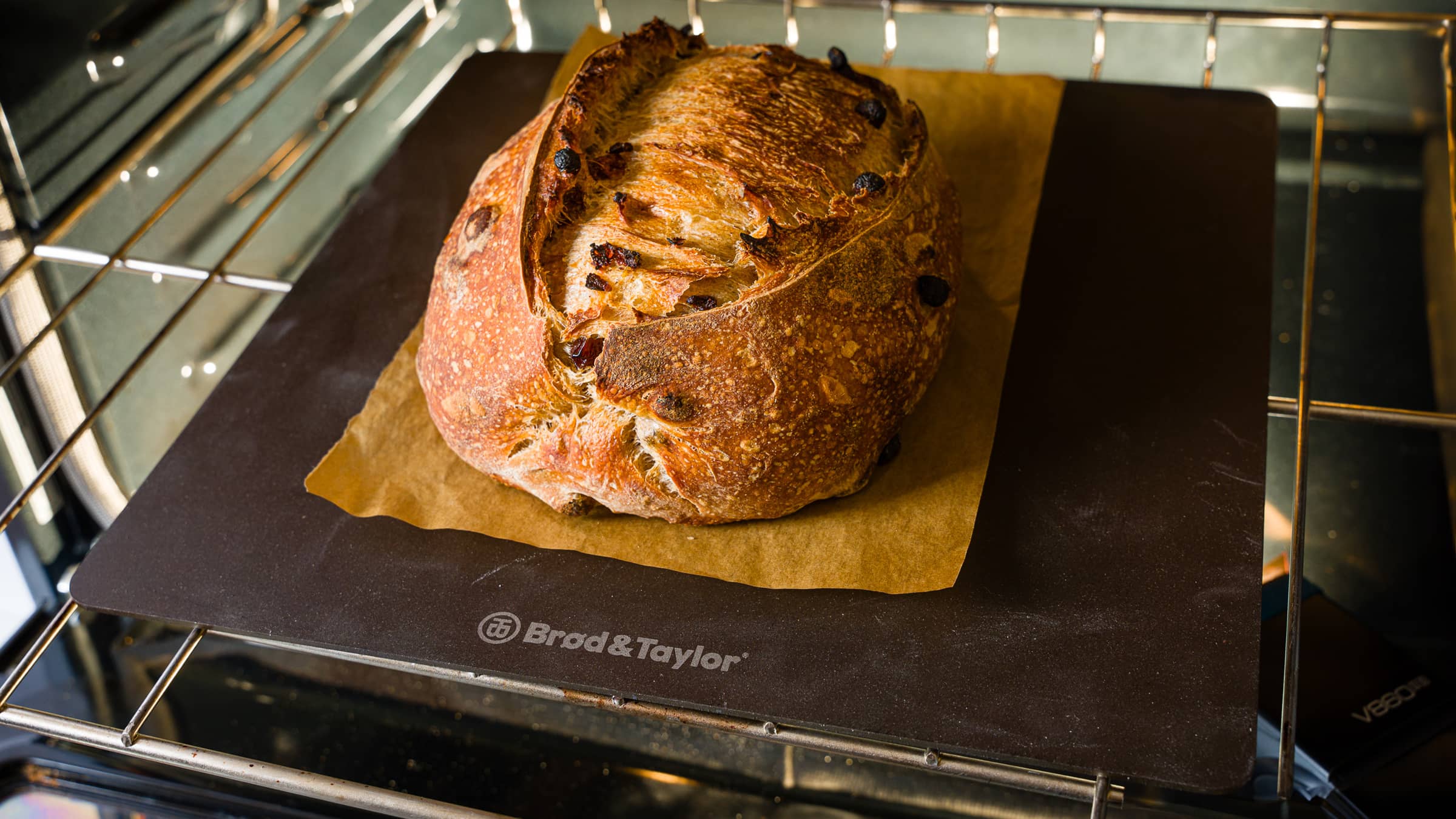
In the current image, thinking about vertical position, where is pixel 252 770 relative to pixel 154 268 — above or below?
below

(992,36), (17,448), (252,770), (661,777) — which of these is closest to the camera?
(252,770)

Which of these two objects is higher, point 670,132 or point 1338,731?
point 670,132

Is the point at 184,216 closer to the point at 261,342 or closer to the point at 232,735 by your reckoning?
the point at 261,342

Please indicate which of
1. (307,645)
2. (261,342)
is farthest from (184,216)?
(307,645)

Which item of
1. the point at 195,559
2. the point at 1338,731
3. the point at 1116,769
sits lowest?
the point at 1338,731

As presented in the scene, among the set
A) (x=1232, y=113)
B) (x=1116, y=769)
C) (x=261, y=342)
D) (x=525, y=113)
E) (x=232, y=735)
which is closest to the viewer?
(x=1116, y=769)

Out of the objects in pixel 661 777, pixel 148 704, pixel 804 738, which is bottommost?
pixel 661 777

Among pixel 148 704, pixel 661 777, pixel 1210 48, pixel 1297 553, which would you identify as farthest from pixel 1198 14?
pixel 148 704

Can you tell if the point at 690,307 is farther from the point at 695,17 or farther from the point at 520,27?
the point at 520,27
